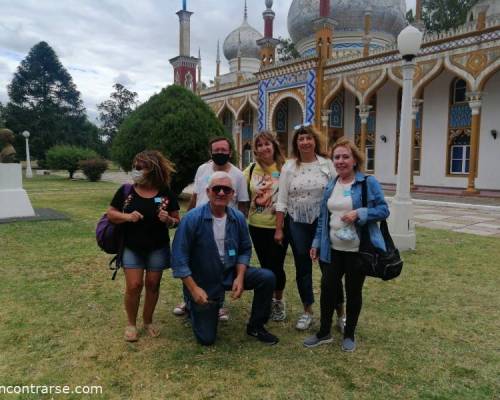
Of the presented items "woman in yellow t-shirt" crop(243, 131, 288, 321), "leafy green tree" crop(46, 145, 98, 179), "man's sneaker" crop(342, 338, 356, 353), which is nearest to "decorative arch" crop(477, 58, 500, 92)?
"woman in yellow t-shirt" crop(243, 131, 288, 321)

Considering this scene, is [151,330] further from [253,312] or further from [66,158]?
[66,158]

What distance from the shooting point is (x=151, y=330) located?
10.8 ft

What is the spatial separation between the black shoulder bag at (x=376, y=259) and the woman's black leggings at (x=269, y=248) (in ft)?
2.63

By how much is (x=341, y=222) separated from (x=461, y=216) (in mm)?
8635

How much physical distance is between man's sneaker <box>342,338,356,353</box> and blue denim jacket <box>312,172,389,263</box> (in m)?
0.62

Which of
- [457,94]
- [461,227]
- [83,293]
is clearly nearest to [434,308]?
[83,293]

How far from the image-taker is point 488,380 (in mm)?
2629

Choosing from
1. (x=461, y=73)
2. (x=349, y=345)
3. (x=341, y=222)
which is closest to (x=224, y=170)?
(x=341, y=222)

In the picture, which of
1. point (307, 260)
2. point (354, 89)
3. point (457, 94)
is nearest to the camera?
point (307, 260)

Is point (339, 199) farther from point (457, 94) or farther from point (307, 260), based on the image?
point (457, 94)

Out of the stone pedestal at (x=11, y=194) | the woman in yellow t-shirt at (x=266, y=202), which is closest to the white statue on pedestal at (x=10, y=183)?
the stone pedestal at (x=11, y=194)

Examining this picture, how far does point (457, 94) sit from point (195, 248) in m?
17.9

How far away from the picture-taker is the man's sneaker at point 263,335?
3.14 meters

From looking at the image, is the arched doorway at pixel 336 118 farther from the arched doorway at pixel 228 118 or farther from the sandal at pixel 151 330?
the sandal at pixel 151 330
